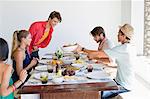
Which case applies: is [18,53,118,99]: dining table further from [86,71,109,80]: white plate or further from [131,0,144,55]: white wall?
[131,0,144,55]: white wall

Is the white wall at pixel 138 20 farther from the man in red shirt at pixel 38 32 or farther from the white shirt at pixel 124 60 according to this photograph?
the white shirt at pixel 124 60

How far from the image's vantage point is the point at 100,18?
16.4ft

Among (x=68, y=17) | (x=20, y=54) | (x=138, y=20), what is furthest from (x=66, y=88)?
(x=68, y=17)

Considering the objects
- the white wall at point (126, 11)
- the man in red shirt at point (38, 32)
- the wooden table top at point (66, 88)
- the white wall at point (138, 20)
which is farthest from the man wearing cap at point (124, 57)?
the white wall at point (126, 11)

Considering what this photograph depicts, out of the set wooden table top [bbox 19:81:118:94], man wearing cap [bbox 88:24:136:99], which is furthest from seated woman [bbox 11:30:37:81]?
wooden table top [bbox 19:81:118:94]

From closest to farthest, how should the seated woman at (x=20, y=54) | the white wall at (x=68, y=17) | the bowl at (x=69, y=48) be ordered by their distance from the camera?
the seated woman at (x=20, y=54) → the bowl at (x=69, y=48) → the white wall at (x=68, y=17)

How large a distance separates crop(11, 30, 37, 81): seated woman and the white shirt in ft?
2.88

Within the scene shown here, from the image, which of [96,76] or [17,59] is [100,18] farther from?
[96,76]

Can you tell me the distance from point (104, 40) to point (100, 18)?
162 cm

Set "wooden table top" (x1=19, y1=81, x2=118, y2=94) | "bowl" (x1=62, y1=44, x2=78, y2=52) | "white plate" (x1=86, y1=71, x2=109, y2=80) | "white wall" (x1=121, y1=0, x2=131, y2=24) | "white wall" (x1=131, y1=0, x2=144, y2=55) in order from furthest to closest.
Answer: "white wall" (x1=121, y1=0, x2=131, y2=24)
"white wall" (x1=131, y1=0, x2=144, y2=55)
"bowl" (x1=62, y1=44, x2=78, y2=52)
"white plate" (x1=86, y1=71, x2=109, y2=80)
"wooden table top" (x1=19, y1=81, x2=118, y2=94)

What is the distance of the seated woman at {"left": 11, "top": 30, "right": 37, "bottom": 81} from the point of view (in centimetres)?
288

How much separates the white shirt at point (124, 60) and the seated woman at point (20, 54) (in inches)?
34.6

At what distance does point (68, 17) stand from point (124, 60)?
2.43 meters

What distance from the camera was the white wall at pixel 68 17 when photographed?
4859 millimetres
